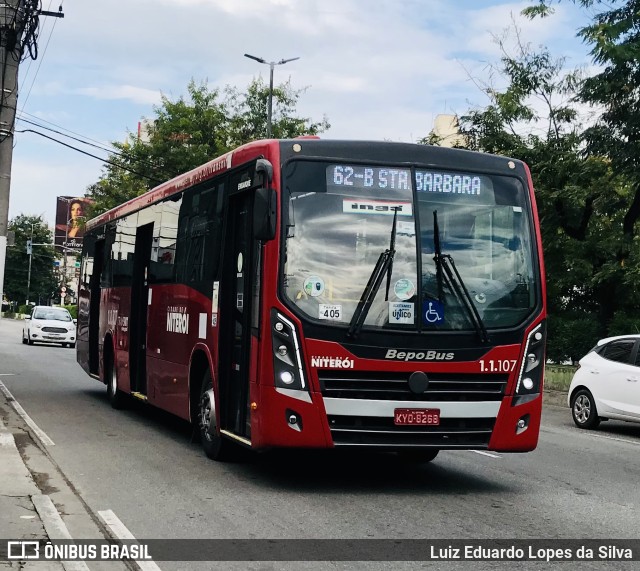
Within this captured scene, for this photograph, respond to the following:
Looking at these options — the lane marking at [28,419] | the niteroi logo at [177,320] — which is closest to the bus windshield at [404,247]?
the niteroi logo at [177,320]

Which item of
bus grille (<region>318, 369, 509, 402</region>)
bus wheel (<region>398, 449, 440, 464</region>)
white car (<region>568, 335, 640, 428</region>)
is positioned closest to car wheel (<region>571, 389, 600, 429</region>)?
white car (<region>568, 335, 640, 428</region>)

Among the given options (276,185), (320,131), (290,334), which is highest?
(320,131)

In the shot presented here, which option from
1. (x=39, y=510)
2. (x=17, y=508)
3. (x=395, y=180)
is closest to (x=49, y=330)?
(x=395, y=180)

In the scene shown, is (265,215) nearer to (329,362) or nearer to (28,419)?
(329,362)

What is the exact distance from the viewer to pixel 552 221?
29.0m

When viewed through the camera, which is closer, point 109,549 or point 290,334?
point 109,549

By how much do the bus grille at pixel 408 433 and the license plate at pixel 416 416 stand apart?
41 millimetres

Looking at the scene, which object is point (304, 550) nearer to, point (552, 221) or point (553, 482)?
point (553, 482)

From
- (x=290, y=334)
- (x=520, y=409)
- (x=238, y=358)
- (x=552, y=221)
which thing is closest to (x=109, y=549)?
(x=290, y=334)

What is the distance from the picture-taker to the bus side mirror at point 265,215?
9172 millimetres

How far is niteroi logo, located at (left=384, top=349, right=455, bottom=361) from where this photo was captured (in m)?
9.21

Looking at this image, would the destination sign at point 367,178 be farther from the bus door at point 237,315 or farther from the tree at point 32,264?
the tree at point 32,264

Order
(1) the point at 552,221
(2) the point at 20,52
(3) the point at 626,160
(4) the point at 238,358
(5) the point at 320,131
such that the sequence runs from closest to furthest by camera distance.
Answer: (4) the point at 238,358 < (2) the point at 20,52 < (3) the point at 626,160 < (1) the point at 552,221 < (5) the point at 320,131

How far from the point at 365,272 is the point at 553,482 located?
10.1ft
